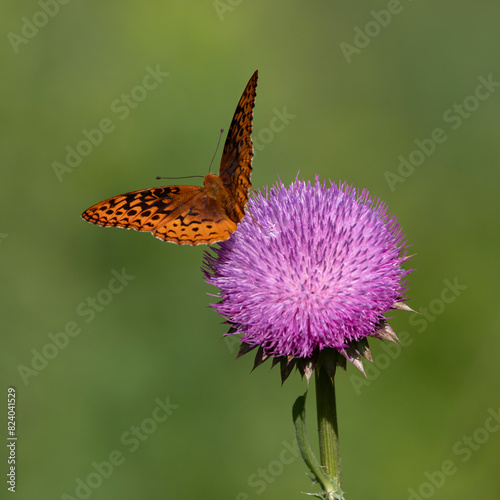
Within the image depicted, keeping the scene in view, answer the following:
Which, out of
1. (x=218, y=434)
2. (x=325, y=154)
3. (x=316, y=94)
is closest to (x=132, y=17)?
(x=316, y=94)

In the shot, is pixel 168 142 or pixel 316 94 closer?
pixel 168 142

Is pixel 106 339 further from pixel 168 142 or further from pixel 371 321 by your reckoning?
pixel 371 321

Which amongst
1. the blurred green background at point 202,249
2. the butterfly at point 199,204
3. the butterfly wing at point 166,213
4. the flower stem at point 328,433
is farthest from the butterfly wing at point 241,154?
the blurred green background at point 202,249

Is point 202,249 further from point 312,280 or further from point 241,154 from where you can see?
point 312,280

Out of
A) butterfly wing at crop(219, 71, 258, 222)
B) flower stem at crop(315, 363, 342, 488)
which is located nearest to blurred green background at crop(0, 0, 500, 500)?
flower stem at crop(315, 363, 342, 488)

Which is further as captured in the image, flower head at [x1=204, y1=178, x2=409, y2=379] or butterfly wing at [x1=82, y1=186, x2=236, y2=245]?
butterfly wing at [x1=82, y1=186, x2=236, y2=245]

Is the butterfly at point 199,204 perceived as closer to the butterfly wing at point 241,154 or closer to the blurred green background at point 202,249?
the butterfly wing at point 241,154

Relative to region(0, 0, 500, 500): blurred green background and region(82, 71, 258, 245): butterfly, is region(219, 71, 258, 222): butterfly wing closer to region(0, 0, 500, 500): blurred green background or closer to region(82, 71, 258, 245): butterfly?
region(82, 71, 258, 245): butterfly
